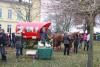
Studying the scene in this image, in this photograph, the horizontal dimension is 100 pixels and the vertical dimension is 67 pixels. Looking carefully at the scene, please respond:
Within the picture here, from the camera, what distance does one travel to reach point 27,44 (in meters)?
32.5

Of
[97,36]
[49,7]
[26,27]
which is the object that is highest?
[49,7]

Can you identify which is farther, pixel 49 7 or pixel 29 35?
pixel 29 35

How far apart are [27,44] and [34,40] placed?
44.0 inches

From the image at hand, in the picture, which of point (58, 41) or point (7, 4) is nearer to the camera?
point (58, 41)

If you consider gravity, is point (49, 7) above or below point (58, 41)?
above

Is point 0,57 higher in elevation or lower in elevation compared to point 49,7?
lower

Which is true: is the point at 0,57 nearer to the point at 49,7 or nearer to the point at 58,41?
the point at 49,7

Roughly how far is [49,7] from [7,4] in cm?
6273

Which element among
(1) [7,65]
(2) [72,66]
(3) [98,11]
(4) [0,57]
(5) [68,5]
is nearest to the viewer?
(5) [68,5]

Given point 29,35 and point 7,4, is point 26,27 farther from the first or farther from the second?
point 7,4

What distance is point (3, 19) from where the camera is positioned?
75.9 meters

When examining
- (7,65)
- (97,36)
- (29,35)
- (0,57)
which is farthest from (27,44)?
(97,36)

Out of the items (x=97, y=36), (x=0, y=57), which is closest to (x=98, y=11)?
(x=0, y=57)

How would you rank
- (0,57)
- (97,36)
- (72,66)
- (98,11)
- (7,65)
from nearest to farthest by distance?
(98,11)
(72,66)
(7,65)
(0,57)
(97,36)
